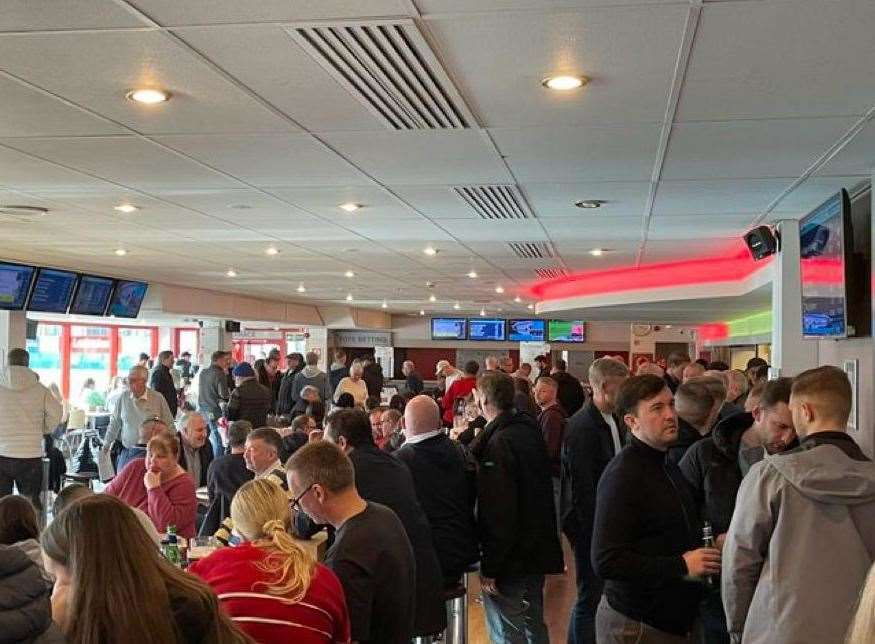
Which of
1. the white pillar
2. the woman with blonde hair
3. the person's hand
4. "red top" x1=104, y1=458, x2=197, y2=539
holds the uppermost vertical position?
the white pillar

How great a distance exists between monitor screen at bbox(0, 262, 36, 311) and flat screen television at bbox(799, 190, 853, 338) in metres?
8.61

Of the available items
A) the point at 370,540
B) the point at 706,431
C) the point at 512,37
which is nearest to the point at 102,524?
the point at 370,540

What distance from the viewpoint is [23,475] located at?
26.9 ft

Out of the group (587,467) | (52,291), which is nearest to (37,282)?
(52,291)

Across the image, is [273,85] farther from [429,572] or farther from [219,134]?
[429,572]

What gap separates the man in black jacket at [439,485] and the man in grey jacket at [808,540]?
1823mm

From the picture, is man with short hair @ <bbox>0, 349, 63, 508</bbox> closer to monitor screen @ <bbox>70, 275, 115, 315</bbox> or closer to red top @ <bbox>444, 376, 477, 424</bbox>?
red top @ <bbox>444, 376, 477, 424</bbox>

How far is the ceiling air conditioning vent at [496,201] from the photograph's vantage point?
253 inches

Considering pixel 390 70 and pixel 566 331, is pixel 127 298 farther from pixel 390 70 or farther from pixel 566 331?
pixel 566 331

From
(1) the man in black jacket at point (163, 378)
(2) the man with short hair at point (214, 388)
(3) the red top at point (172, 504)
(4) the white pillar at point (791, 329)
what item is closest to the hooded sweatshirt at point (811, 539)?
(3) the red top at point (172, 504)

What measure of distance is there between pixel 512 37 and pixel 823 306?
355 cm

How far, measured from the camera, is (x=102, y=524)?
2.08 meters

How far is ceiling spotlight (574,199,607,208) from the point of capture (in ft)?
22.4

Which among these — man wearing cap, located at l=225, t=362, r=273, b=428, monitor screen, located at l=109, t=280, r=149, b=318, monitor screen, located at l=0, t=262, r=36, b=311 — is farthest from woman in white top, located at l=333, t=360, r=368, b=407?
monitor screen, located at l=109, t=280, r=149, b=318
